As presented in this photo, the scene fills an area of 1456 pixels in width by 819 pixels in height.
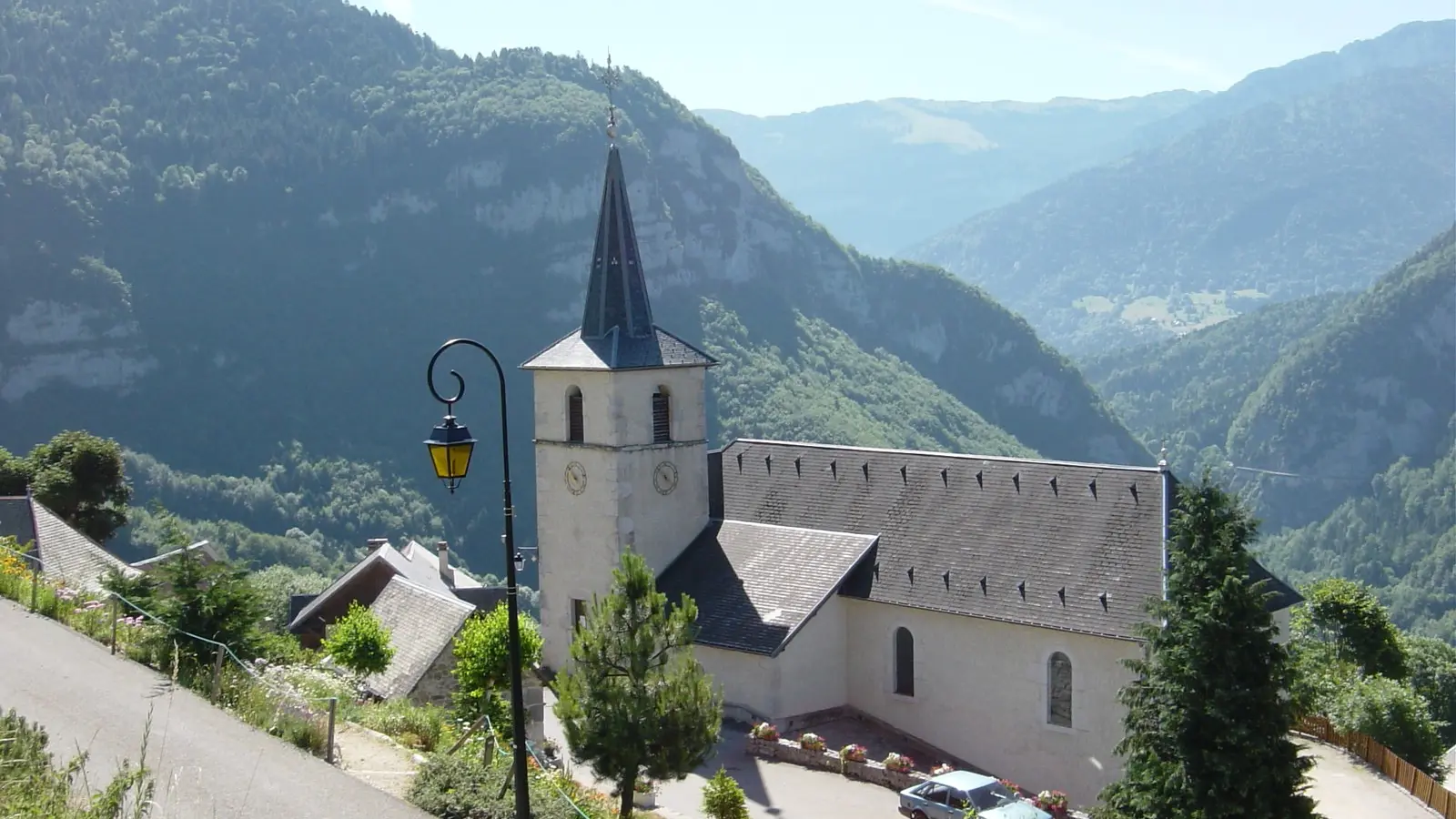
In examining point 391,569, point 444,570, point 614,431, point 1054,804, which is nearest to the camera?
point 1054,804

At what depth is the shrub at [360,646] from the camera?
92.2ft

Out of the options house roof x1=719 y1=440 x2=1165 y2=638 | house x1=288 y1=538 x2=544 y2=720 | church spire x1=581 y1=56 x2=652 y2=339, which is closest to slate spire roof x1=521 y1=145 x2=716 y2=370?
church spire x1=581 y1=56 x2=652 y2=339

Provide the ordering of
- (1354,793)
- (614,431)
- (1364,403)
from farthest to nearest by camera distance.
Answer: (1364,403), (614,431), (1354,793)

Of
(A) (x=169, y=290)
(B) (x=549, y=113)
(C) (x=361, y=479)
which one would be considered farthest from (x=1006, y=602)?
(B) (x=549, y=113)

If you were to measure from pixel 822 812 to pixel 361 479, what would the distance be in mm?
96177

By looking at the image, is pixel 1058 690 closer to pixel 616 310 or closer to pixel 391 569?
pixel 616 310

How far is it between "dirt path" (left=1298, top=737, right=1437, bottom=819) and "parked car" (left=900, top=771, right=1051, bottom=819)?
5.63 meters

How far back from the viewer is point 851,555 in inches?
1259

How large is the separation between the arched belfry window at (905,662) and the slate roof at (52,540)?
56.5 ft

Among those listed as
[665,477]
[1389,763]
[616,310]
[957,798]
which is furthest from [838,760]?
[1389,763]

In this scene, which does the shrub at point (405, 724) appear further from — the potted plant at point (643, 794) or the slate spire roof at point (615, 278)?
the slate spire roof at point (615, 278)

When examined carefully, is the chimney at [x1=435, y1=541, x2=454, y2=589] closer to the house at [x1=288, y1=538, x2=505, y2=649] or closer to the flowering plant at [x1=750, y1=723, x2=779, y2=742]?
the house at [x1=288, y1=538, x2=505, y2=649]

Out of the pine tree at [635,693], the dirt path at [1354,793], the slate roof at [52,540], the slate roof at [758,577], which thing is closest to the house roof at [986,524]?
the slate roof at [758,577]

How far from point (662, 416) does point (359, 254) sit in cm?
12235
